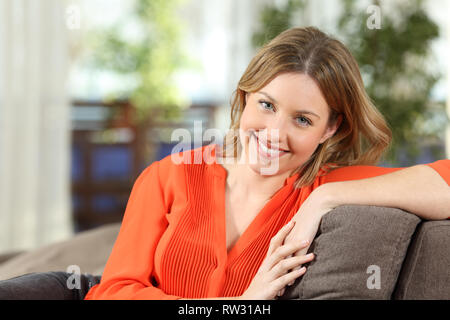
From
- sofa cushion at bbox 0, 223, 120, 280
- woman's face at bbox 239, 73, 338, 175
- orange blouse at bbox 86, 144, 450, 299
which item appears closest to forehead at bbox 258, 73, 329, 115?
woman's face at bbox 239, 73, 338, 175

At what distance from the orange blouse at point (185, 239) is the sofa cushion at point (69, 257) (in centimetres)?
56

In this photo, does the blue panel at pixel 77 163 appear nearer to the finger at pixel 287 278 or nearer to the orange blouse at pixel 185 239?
the orange blouse at pixel 185 239

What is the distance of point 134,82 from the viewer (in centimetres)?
499

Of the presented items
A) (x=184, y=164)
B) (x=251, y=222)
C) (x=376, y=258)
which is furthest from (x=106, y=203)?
(x=376, y=258)

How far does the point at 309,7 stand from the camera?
4.54 meters

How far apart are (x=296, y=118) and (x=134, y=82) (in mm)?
3964

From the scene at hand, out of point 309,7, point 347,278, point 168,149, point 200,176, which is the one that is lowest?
point 168,149

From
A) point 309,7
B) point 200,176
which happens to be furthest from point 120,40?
point 200,176

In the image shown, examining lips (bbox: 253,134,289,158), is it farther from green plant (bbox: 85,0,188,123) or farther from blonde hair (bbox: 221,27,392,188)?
green plant (bbox: 85,0,188,123)

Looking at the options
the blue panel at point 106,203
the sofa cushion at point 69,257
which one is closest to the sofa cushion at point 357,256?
the sofa cushion at point 69,257

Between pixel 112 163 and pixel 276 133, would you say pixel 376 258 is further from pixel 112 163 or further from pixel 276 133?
pixel 112 163

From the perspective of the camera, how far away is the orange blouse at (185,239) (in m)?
1.18
